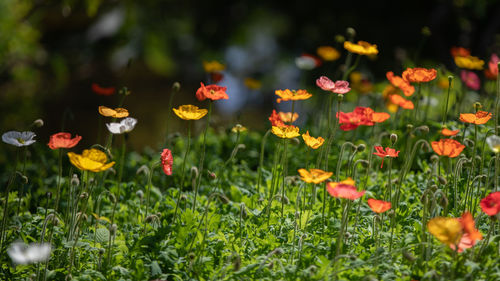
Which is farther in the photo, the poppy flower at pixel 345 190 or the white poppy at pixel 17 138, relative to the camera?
the white poppy at pixel 17 138

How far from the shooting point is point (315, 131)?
3.60 meters

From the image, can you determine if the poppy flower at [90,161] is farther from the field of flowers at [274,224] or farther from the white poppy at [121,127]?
the white poppy at [121,127]

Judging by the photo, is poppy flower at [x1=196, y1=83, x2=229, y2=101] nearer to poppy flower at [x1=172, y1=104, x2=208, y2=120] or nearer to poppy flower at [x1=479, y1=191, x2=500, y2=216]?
poppy flower at [x1=172, y1=104, x2=208, y2=120]

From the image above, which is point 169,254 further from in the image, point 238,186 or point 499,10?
point 499,10

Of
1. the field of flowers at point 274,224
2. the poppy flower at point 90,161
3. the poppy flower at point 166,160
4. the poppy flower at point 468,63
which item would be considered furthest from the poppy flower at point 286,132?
the poppy flower at point 468,63

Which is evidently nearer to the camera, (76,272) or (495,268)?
(495,268)

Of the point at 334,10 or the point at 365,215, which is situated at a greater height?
the point at 334,10

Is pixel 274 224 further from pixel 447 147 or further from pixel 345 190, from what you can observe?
pixel 447 147

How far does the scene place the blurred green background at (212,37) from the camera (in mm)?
5211

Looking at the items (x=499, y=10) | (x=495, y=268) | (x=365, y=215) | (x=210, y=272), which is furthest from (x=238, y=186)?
(x=499, y=10)

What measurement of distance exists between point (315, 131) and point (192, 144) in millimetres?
854

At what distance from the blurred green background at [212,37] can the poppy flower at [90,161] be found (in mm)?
2289

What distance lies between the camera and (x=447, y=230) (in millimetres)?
1493

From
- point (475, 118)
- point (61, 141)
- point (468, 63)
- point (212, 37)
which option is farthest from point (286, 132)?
point (212, 37)
